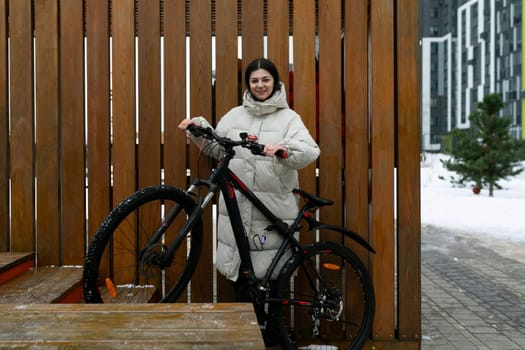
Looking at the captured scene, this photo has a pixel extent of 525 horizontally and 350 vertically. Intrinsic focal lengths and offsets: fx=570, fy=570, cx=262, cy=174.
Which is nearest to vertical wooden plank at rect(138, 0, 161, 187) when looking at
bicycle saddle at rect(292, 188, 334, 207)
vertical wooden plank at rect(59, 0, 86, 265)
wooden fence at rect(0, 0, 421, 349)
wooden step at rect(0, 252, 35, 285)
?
wooden fence at rect(0, 0, 421, 349)

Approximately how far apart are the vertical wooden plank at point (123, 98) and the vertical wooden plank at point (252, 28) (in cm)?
71

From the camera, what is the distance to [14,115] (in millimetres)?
3715

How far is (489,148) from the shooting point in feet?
53.0

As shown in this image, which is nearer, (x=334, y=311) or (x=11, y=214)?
(x=334, y=311)

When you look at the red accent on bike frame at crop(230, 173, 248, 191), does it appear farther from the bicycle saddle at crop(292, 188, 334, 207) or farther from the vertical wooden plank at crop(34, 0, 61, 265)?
the vertical wooden plank at crop(34, 0, 61, 265)

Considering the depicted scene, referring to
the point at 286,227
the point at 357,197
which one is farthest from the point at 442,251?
the point at 286,227

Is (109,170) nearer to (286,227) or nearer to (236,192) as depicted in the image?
(236,192)

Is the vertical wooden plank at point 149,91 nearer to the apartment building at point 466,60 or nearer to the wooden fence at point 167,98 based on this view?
the wooden fence at point 167,98

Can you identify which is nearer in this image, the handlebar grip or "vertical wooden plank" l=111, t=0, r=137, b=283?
the handlebar grip

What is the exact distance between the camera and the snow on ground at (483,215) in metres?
8.52

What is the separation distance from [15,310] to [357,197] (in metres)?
2.19

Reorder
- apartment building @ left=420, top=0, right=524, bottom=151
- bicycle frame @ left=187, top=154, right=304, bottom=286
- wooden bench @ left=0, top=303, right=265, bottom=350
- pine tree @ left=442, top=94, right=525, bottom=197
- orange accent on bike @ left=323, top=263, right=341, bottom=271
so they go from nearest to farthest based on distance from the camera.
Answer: wooden bench @ left=0, top=303, right=265, bottom=350 < bicycle frame @ left=187, top=154, right=304, bottom=286 < orange accent on bike @ left=323, top=263, right=341, bottom=271 < pine tree @ left=442, top=94, right=525, bottom=197 < apartment building @ left=420, top=0, right=524, bottom=151

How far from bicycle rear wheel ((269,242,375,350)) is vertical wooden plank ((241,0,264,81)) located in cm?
131

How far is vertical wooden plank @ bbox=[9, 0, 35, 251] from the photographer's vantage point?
3699mm
